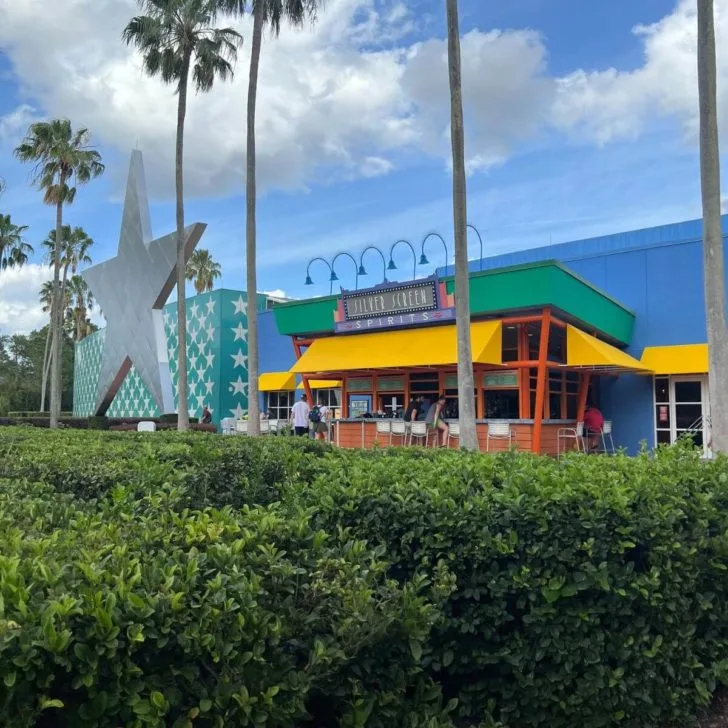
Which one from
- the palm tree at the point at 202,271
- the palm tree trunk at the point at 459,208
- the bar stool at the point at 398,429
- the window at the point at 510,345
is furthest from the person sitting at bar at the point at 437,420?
the palm tree at the point at 202,271

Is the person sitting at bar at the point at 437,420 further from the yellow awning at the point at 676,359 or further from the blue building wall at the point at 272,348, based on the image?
the blue building wall at the point at 272,348

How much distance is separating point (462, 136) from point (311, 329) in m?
9.91

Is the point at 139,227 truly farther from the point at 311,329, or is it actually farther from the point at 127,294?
the point at 311,329

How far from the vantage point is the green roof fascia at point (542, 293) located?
48.3 ft

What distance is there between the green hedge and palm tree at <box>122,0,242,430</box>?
16430 mm

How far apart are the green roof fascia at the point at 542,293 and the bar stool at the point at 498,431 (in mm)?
2721

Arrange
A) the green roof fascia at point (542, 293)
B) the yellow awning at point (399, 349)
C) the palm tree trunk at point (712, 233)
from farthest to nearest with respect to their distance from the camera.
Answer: the yellow awning at point (399, 349)
the green roof fascia at point (542, 293)
the palm tree trunk at point (712, 233)

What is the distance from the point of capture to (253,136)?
17234mm

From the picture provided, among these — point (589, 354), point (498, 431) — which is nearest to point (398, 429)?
point (498, 431)

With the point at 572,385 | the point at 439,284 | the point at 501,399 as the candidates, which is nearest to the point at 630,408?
the point at 572,385

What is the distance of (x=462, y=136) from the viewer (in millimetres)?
11859

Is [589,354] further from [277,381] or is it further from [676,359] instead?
[277,381]

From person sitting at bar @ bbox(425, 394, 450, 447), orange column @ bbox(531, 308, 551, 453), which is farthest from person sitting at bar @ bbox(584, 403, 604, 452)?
person sitting at bar @ bbox(425, 394, 450, 447)

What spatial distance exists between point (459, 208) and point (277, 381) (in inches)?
671
